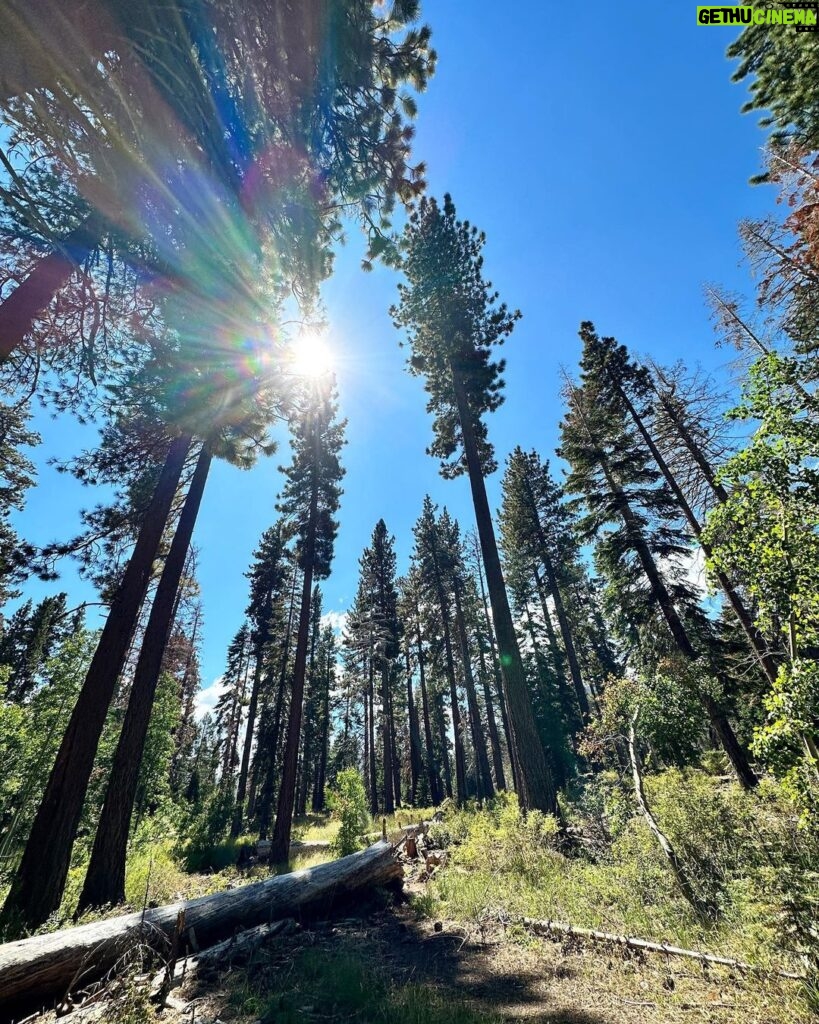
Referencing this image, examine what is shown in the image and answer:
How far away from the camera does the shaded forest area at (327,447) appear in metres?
4.58

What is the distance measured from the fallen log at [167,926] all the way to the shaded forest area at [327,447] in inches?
56.3

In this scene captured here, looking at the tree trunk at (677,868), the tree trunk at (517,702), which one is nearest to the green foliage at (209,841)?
the tree trunk at (517,702)

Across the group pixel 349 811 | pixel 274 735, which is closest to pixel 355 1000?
pixel 349 811

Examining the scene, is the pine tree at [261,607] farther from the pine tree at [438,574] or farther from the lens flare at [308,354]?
the lens flare at [308,354]

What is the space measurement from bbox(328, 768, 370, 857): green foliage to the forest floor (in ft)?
19.9

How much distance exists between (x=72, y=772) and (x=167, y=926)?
130 inches

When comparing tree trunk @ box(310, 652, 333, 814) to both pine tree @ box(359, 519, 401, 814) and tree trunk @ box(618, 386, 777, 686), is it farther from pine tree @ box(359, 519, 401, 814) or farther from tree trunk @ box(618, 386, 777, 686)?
tree trunk @ box(618, 386, 777, 686)

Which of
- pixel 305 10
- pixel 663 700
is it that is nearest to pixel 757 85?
pixel 305 10

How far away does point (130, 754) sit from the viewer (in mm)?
8320

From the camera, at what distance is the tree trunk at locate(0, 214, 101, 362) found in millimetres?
5582

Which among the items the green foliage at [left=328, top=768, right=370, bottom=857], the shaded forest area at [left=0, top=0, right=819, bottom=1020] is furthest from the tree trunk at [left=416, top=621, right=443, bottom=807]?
the green foliage at [left=328, top=768, right=370, bottom=857]

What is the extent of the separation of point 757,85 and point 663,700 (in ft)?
47.9

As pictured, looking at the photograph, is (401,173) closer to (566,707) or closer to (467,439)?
(467,439)

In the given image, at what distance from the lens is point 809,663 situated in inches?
158
